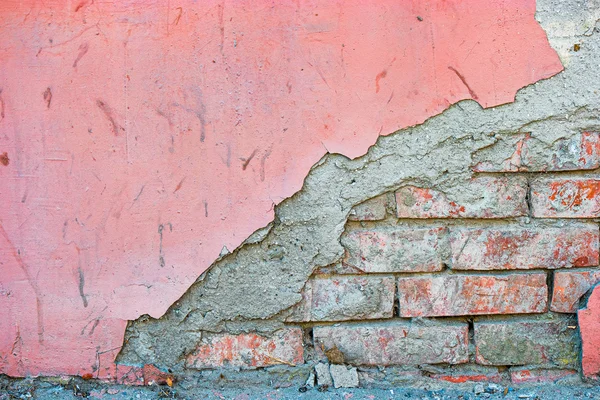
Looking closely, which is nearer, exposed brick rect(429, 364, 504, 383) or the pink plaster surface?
the pink plaster surface

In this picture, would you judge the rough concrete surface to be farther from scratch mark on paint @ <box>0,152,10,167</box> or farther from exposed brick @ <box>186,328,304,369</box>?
scratch mark on paint @ <box>0,152,10,167</box>

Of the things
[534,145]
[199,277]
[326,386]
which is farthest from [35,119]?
[534,145]

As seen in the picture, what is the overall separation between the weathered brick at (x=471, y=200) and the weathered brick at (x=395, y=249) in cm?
5

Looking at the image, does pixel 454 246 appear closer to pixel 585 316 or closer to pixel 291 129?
pixel 585 316

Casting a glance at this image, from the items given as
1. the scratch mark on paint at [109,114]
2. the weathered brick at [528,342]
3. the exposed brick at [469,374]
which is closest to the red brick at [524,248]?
the weathered brick at [528,342]

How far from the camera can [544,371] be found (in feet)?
4.26

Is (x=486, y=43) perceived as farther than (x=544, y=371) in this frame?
No

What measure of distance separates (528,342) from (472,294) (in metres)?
0.18

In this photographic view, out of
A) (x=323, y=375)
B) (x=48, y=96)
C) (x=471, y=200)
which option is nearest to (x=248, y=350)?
(x=323, y=375)

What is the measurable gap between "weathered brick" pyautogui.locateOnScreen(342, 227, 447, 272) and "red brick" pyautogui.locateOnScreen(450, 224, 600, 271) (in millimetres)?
47

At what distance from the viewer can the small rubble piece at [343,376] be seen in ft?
4.21

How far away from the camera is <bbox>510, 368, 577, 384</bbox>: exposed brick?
4.25 ft

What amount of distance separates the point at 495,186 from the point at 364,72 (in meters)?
0.40

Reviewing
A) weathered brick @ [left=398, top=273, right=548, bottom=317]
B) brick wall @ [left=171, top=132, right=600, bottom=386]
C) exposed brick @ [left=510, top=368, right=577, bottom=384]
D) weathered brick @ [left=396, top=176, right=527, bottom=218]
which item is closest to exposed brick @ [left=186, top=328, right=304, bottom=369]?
brick wall @ [left=171, top=132, right=600, bottom=386]
